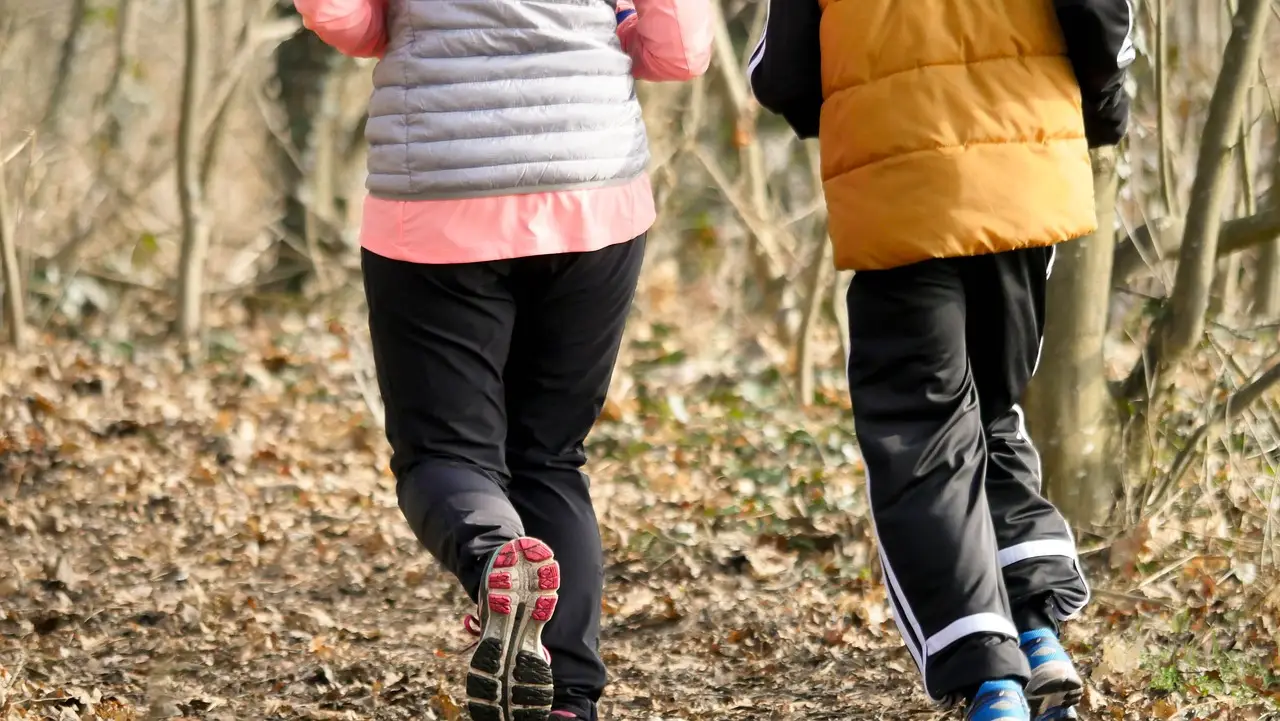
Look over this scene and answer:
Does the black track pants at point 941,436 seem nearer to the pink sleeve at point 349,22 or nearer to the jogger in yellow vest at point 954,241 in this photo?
the jogger in yellow vest at point 954,241

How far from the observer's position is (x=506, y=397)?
3.18m

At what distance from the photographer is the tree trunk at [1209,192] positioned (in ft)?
12.7

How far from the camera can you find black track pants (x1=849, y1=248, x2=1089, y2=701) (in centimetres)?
278

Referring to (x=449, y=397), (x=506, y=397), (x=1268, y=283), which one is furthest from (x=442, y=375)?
(x=1268, y=283)

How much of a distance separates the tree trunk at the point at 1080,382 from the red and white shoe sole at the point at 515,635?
178 cm

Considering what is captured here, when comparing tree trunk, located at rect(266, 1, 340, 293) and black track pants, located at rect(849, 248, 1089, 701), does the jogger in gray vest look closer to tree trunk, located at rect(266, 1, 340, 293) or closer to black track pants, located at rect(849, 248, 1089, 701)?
black track pants, located at rect(849, 248, 1089, 701)

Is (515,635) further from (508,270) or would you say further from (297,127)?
(297,127)

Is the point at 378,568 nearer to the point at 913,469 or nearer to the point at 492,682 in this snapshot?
the point at 492,682

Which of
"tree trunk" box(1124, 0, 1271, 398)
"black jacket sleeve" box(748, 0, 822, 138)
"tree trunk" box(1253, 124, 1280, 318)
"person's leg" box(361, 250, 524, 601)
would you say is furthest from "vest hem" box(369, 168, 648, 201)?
"tree trunk" box(1253, 124, 1280, 318)

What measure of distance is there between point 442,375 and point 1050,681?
1.34 metres

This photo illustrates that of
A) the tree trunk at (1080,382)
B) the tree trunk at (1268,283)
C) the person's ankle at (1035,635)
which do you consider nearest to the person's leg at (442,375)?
the person's ankle at (1035,635)

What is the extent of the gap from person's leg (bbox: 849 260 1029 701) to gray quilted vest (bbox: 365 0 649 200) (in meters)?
0.66

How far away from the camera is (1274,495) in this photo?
4.00 meters

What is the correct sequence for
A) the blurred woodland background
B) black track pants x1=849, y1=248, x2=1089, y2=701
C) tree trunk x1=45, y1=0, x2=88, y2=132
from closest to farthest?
black track pants x1=849, y1=248, x2=1089, y2=701
the blurred woodland background
tree trunk x1=45, y1=0, x2=88, y2=132
